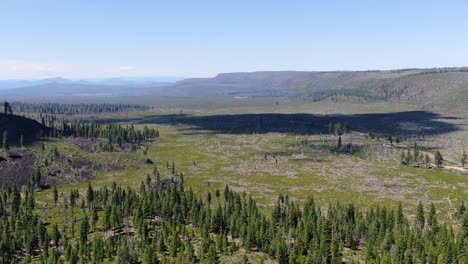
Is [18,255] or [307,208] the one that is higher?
[307,208]

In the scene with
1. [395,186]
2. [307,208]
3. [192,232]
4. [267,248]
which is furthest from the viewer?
[395,186]

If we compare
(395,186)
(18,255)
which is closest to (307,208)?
(395,186)

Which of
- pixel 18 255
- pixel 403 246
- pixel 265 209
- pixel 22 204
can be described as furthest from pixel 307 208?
pixel 22 204

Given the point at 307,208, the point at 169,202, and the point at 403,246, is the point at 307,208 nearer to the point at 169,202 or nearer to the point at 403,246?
the point at 403,246

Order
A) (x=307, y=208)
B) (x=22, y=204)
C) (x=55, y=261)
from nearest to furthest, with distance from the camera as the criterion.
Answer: (x=55, y=261), (x=307, y=208), (x=22, y=204)

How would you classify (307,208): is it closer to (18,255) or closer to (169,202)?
(169,202)

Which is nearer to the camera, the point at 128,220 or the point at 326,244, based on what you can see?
the point at 326,244
